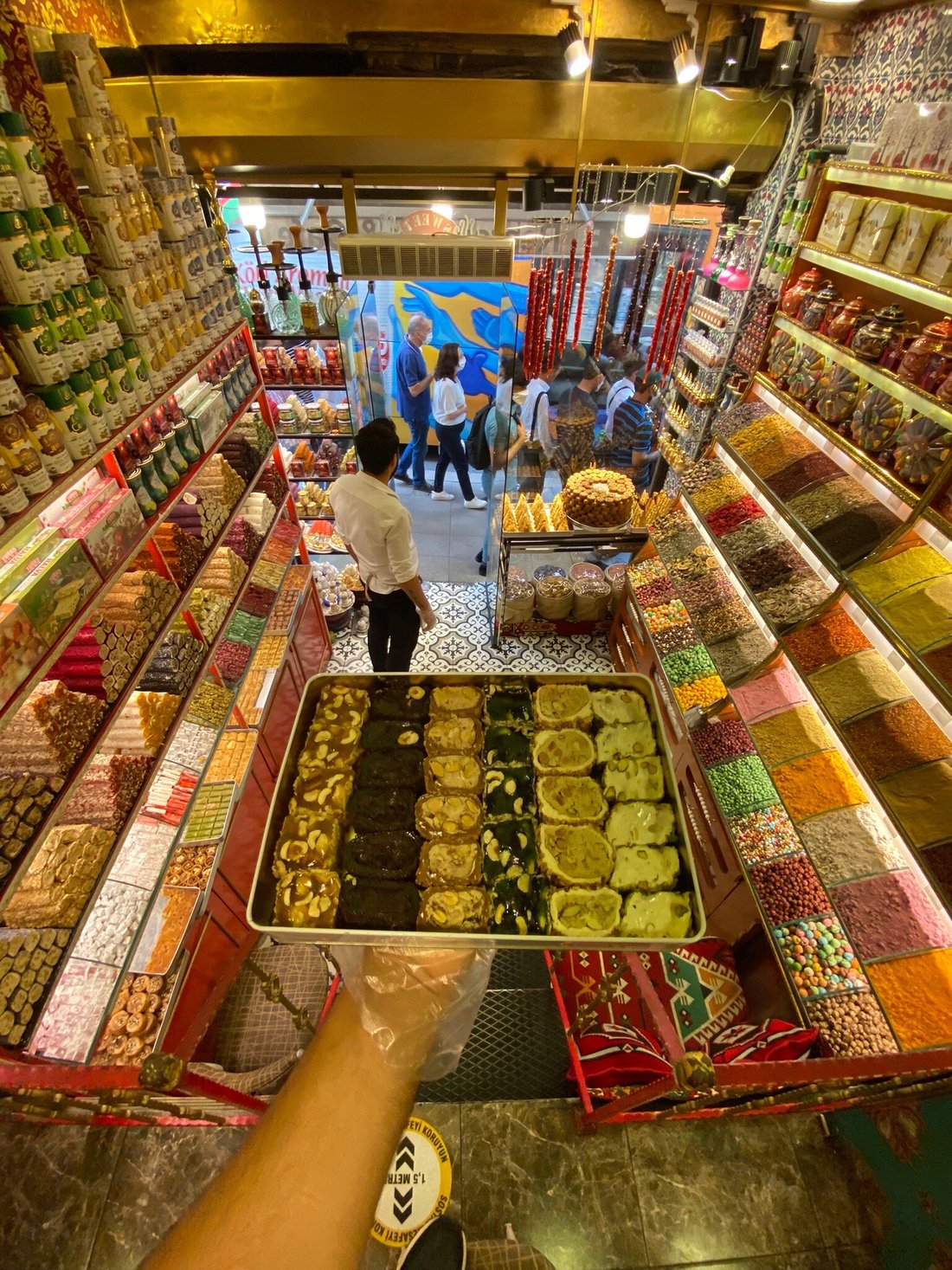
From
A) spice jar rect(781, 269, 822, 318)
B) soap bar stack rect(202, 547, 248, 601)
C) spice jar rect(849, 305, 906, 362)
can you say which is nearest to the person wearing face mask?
spice jar rect(781, 269, 822, 318)

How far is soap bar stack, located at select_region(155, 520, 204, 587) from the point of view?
109 inches

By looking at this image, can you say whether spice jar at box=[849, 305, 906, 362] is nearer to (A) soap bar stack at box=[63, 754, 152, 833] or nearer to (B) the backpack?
(B) the backpack

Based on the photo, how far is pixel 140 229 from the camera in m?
2.45

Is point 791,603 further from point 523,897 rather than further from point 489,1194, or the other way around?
point 489,1194

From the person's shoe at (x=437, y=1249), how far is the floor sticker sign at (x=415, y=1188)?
0.17m

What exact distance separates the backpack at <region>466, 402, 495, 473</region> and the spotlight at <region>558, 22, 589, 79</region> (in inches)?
104

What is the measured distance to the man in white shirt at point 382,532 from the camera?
3080mm

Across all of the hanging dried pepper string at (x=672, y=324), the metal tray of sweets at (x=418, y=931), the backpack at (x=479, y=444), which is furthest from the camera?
the backpack at (x=479, y=444)

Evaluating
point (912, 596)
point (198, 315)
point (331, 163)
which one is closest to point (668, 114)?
point (331, 163)

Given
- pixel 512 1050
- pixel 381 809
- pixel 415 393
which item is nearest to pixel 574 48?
pixel 415 393

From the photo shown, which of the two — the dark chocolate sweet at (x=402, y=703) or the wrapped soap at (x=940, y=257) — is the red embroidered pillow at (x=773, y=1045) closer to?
the dark chocolate sweet at (x=402, y=703)

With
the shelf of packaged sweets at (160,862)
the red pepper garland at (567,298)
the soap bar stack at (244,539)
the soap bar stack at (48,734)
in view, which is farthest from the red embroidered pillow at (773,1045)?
the red pepper garland at (567,298)

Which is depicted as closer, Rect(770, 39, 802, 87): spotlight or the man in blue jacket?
Rect(770, 39, 802, 87): spotlight

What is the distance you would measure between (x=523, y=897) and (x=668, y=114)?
482 centimetres
